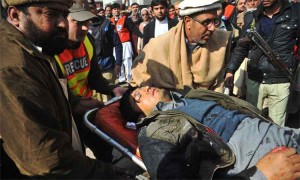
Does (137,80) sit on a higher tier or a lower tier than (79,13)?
lower

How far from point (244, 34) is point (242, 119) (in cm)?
200

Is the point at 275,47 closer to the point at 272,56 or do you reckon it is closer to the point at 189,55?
the point at 272,56

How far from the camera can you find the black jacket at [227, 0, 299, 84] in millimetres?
3753

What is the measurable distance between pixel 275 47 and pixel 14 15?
311 centimetres

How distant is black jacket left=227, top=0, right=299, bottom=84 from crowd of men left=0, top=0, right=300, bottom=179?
1 cm

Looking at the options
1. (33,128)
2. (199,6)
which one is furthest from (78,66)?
(33,128)

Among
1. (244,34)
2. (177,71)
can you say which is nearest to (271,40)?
(244,34)

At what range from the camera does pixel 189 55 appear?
331 centimetres

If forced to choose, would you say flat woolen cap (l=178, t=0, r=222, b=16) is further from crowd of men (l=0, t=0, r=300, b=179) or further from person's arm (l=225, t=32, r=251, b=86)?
person's arm (l=225, t=32, r=251, b=86)

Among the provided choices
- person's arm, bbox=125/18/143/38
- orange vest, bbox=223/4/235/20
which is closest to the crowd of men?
orange vest, bbox=223/4/235/20

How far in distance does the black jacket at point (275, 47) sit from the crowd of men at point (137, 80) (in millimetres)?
12

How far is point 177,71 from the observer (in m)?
3.26

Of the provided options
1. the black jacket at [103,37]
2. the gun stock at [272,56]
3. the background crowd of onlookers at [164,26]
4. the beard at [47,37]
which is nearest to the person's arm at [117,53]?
the background crowd of onlookers at [164,26]

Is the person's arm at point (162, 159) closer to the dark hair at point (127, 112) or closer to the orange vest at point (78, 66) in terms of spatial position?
the dark hair at point (127, 112)
